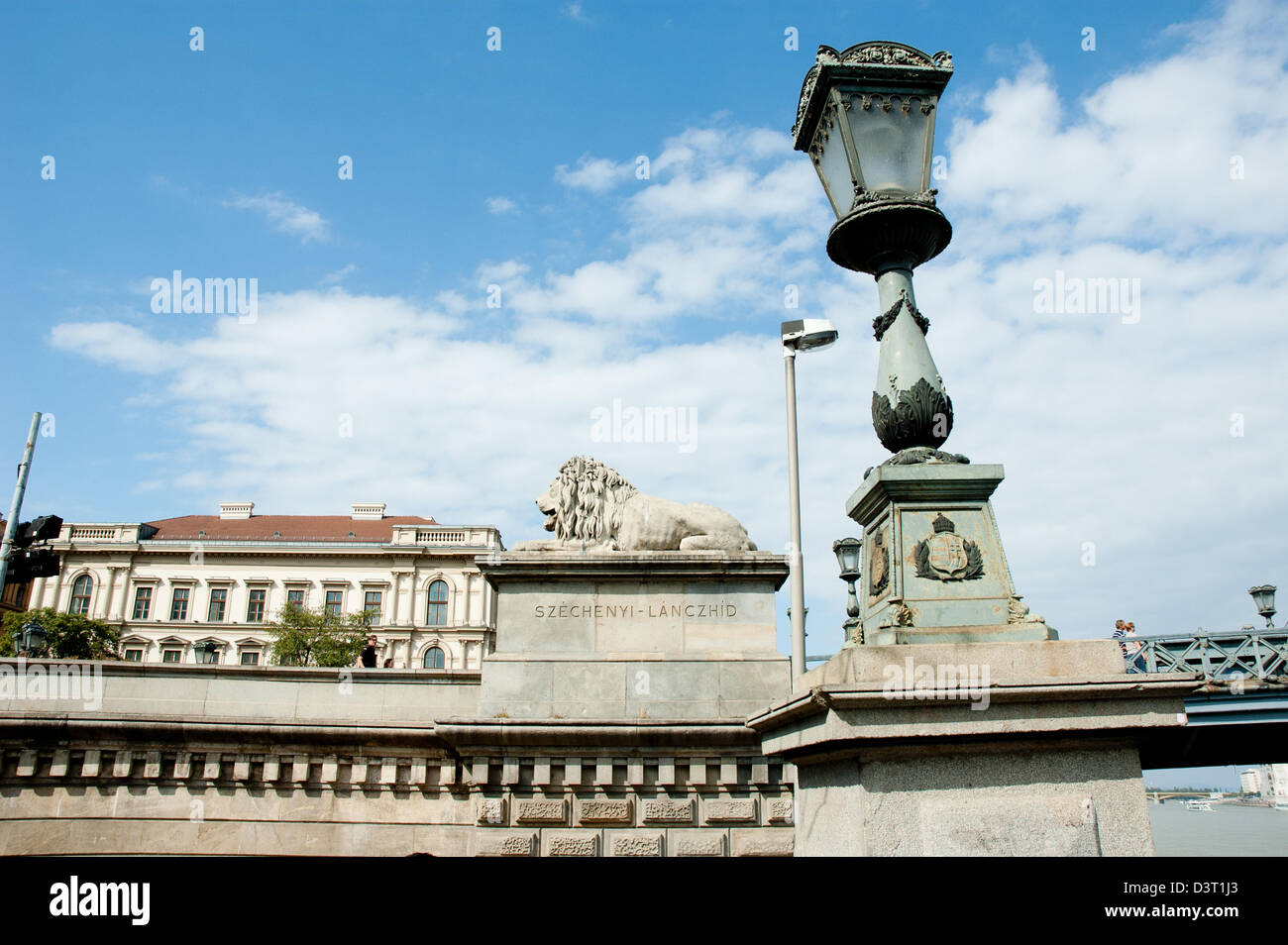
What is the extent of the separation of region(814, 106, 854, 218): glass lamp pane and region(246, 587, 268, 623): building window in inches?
→ 2641

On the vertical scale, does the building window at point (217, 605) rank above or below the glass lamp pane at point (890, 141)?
above

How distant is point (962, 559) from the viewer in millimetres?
4477

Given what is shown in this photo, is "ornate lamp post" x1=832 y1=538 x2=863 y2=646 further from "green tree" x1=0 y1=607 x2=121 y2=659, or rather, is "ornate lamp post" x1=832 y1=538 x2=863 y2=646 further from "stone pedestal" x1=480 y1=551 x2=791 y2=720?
"green tree" x1=0 y1=607 x2=121 y2=659

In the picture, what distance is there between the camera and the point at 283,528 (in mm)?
72312

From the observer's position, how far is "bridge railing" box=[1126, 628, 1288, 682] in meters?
21.2

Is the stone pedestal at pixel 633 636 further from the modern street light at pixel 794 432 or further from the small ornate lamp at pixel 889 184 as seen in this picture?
the small ornate lamp at pixel 889 184

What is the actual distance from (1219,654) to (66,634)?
183 ft

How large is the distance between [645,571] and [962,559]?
20.1ft

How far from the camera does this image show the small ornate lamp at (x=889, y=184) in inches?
196

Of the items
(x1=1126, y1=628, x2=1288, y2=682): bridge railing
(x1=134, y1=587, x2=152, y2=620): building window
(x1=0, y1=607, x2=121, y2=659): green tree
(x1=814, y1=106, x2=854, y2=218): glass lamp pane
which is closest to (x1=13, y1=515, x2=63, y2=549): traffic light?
(x1=814, y1=106, x2=854, y2=218): glass lamp pane

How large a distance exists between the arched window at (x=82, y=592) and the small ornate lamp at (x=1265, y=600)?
232 feet

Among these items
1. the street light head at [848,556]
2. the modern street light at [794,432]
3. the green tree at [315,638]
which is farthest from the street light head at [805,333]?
the green tree at [315,638]

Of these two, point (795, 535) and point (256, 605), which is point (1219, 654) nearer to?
point (795, 535)
